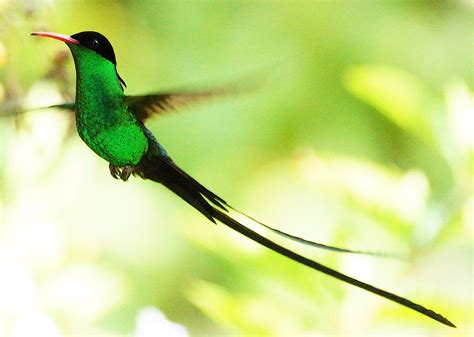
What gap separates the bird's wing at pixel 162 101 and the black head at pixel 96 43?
0.13 ft

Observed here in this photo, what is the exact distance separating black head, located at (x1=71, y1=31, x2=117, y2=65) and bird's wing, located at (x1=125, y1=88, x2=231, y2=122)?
39mm

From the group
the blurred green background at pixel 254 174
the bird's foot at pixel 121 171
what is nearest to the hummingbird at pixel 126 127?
the bird's foot at pixel 121 171

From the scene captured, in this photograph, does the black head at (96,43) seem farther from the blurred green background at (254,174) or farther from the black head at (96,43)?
the blurred green background at (254,174)

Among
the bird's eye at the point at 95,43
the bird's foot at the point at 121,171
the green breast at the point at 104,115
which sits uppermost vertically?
the bird's eye at the point at 95,43

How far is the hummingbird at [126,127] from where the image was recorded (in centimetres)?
64

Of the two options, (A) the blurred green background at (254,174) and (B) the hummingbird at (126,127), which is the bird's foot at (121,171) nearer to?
(B) the hummingbird at (126,127)

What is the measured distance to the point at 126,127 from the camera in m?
0.70

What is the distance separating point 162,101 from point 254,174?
7.56 ft

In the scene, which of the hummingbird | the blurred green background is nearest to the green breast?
the hummingbird

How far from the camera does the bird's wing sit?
668mm

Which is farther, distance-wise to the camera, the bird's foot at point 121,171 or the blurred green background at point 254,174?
the blurred green background at point 254,174

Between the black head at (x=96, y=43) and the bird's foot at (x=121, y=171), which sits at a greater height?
the black head at (x=96, y=43)

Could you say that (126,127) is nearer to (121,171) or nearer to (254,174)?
(121,171)

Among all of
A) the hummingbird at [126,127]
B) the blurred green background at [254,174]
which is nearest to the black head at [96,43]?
Result: the hummingbird at [126,127]
